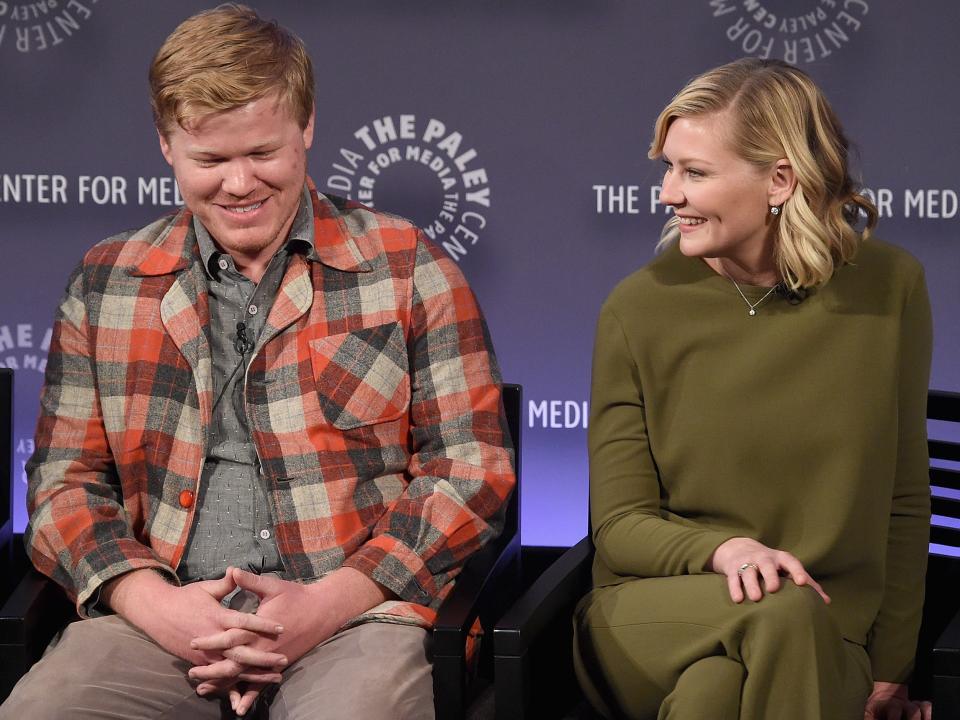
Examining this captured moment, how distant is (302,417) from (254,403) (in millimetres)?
89

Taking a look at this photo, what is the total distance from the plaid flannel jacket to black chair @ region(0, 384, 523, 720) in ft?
0.20

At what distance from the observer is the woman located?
7.30 ft

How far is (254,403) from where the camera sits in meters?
2.34

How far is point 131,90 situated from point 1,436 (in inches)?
48.4

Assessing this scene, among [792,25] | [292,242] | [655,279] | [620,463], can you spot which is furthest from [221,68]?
[792,25]

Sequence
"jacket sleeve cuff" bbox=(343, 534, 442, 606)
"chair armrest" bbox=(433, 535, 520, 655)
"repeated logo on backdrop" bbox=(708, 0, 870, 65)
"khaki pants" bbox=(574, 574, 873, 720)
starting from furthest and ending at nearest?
1. "repeated logo on backdrop" bbox=(708, 0, 870, 65)
2. "jacket sleeve cuff" bbox=(343, 534, 442, 606)
3. "chair armrest" bbox=(433, 535, 520, 655)
4. "khaki pants" bbox=(574, 574, 873, 720)

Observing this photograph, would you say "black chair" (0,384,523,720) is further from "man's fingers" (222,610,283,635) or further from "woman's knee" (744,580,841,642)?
"woman's knee" (744,580,841,642)

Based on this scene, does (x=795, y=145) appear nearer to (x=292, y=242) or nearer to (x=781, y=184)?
(x=781, y=184)

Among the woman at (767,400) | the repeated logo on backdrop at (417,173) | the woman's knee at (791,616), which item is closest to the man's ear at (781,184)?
the woman at (767,400)

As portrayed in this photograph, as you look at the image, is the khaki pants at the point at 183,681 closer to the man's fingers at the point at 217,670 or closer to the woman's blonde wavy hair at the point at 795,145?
the man's fingers at the point at 217,670

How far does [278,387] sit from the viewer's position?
2350mm

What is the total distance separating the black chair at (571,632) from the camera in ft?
6.48

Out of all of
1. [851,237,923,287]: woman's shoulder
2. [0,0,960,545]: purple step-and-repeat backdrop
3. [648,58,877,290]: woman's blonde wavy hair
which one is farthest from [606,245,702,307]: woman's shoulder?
[0,0,960,545]: purple step-and-repeat backdrop

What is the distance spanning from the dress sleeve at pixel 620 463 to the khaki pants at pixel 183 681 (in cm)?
38
